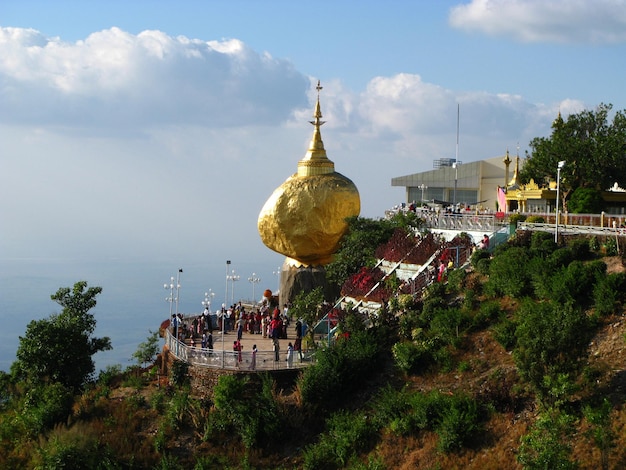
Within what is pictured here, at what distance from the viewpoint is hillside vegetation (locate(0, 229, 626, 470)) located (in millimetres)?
19406

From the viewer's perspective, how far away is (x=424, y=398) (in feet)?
68.7

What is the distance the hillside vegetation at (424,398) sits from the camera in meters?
19.4

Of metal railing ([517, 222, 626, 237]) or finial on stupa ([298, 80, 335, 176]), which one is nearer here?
metal railing ([517, 222, 626, 237])

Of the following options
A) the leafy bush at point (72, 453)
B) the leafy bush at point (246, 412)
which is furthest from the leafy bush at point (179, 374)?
the leafy bush at point (72, 453)

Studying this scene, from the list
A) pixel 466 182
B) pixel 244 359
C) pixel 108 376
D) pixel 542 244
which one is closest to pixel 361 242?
pixel 542 244

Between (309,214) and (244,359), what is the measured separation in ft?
32.6

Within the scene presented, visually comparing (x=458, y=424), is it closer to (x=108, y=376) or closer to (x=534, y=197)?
A: (x=108, y=376)

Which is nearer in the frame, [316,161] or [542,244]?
[542,244]

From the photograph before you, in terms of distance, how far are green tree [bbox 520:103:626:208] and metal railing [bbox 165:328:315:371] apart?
15942 mm

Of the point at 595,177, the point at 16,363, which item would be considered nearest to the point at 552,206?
the point at 595,177

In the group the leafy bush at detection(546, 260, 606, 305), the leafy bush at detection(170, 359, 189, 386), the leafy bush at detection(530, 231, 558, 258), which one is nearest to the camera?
the leafy bush at detection(546, 260, 606, 305)

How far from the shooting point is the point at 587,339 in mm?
19828

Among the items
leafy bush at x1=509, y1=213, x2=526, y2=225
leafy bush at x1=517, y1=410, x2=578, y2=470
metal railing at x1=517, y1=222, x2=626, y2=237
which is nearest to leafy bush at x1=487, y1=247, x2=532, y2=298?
metal railing at x1=517, y1=222, x2=626, y2=237

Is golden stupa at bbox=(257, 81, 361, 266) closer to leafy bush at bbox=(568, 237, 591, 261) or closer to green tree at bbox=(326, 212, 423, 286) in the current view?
green tree at bbox=(326, 212, 423, 286)
